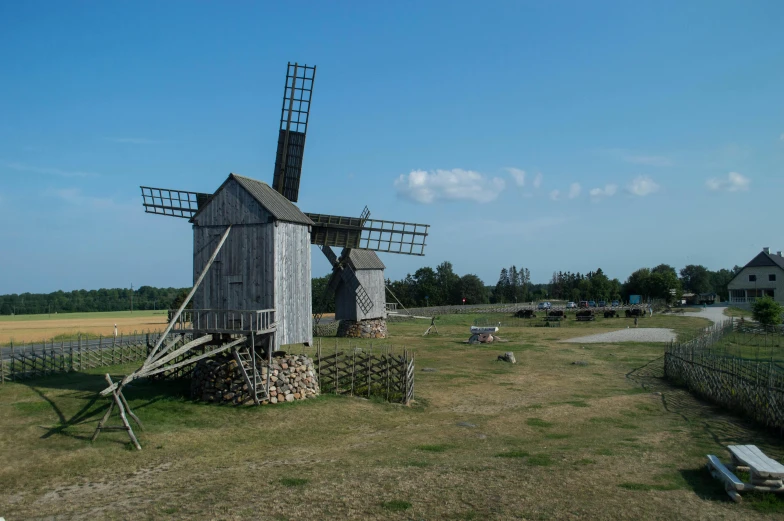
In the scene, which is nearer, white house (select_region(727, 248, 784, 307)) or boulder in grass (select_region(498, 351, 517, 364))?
boulder in grass (select_region(498, 351, 517, 364))

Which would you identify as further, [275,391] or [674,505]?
[275,391]

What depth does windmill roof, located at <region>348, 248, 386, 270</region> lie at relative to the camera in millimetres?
48016

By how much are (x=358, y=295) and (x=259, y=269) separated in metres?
26.5

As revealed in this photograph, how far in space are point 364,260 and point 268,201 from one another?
89.9 ft

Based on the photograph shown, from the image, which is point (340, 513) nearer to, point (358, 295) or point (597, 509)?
point (597, 509)

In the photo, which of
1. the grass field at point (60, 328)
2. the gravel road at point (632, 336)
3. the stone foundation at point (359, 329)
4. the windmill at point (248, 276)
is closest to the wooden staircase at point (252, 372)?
the windmill at point (248, 276)

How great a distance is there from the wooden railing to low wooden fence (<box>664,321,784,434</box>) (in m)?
16.4

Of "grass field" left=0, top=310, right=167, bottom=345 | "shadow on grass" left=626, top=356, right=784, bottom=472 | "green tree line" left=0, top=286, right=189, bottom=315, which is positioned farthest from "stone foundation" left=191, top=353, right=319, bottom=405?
"green tree line" left=0, top=286, right=189, bottom=315

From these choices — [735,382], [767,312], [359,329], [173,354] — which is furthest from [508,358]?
[767,312]

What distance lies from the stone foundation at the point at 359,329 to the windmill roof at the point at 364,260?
183 inches

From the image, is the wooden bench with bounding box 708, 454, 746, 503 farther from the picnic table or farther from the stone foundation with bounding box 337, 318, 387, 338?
the stone foundation with bounding box 337, 318, 387, 338

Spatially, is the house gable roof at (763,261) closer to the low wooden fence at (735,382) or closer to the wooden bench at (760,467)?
the low wooden fence at (735,382)

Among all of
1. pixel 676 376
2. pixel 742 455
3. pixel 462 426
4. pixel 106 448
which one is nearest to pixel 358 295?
pixel 676 376

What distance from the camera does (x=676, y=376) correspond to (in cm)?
2800
